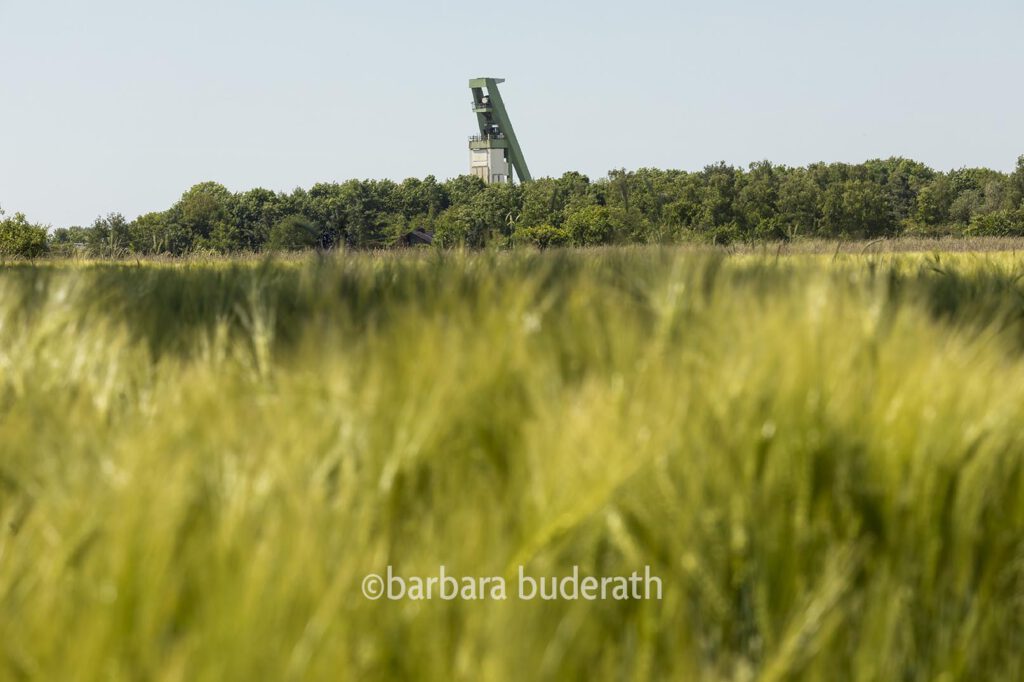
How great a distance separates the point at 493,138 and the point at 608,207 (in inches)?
1300

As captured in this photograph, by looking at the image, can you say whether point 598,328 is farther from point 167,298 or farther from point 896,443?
point 167,298

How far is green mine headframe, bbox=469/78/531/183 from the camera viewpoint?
8575 cm

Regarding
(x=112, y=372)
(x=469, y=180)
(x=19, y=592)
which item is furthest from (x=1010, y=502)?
(x=469, y=180)

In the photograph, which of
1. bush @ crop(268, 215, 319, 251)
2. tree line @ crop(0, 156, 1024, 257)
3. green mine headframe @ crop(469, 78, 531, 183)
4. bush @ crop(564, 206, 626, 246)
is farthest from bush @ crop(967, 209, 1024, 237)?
bush @ crop(268, 215, 319, 251)

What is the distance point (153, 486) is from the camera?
82cm

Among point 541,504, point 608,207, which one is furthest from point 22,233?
point 541,504

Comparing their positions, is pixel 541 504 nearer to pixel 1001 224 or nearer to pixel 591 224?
pixel 591 224

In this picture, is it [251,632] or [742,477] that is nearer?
[251,632]

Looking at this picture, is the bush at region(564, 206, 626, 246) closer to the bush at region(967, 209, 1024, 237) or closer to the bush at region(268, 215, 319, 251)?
the bush at region(967, 209, 1024, 237)

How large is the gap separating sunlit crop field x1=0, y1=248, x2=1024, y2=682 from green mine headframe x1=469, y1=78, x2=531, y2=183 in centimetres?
8609

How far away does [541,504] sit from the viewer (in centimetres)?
85

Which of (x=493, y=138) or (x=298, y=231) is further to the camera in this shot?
(x=493, y=138)

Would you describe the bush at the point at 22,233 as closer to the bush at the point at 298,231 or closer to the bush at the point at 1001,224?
the bush at the point at 298,231

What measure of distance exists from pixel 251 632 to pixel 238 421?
1.58 feet
